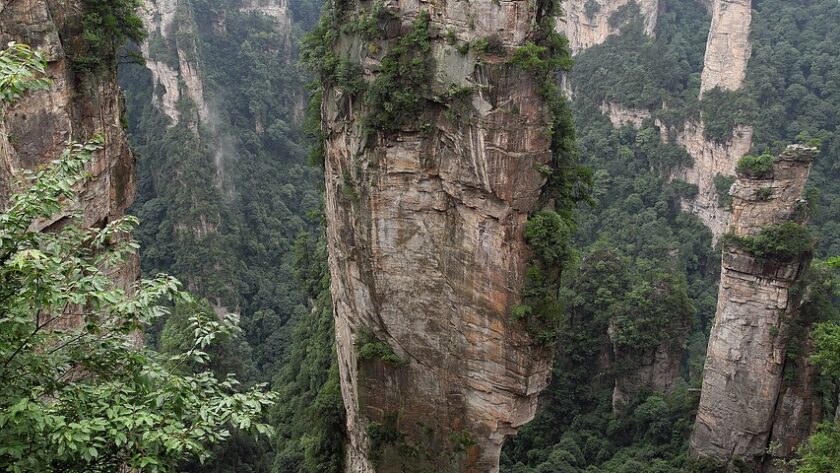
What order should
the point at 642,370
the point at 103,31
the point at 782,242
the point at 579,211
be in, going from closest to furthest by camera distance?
1. the point at 103,31
2. the point at 782,242
3. the point at 642,370
4. the point at 579,211

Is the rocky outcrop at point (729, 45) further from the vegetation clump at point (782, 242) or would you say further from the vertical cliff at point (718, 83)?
the vegetation clump at point (782, 242)

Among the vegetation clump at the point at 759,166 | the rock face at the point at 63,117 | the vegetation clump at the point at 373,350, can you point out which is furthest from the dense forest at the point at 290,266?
the vegetation clump at the point at 373,350

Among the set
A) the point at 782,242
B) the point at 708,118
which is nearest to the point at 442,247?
the point at 782,242

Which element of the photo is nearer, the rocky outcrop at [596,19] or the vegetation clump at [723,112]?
the vegetation clump at [723,112]

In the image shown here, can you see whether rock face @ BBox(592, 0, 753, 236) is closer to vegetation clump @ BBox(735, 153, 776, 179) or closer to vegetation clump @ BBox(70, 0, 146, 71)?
vegetation clump @ BBox(735, 153, 776, 179)

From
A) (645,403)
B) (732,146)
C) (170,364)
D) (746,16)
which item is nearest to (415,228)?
(170,364)

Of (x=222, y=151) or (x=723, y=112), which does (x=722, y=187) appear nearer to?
(x=723, y=112)
